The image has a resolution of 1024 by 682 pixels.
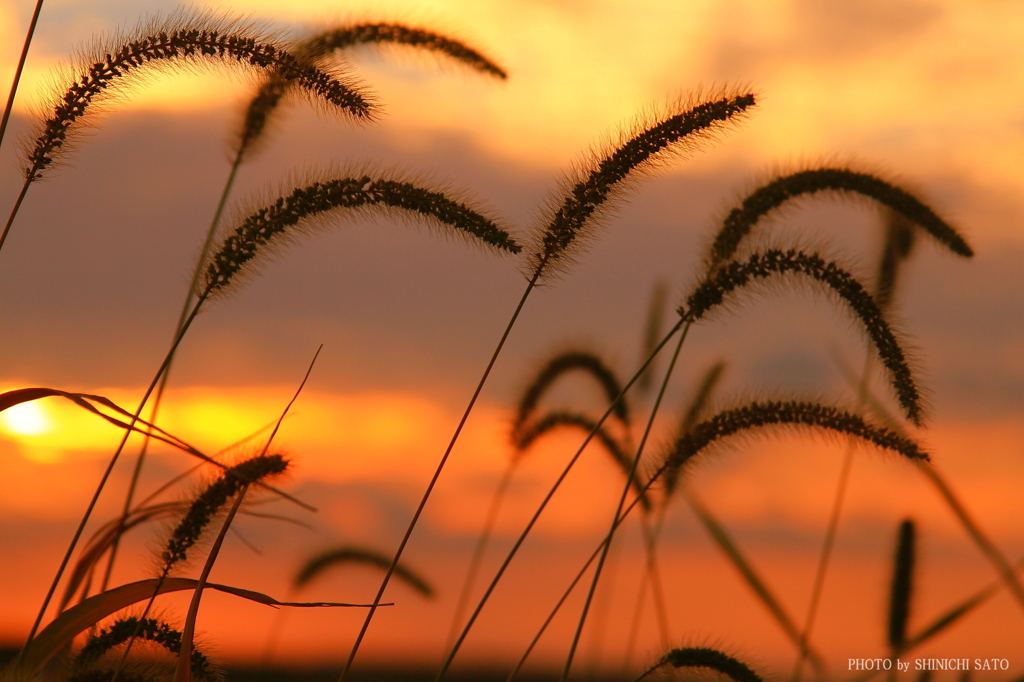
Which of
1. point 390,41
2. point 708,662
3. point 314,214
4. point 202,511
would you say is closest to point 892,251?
point 708,662

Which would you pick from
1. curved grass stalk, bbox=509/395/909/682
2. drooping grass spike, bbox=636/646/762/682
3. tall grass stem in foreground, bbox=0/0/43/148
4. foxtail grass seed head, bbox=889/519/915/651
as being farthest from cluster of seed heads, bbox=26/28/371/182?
foxtail grass seed head, bbox=889/519/915/651

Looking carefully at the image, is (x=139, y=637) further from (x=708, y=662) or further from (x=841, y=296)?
(x=841, y=296)

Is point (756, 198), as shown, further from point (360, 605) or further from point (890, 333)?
point (360, 605)

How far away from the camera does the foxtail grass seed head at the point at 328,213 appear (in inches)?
79.5

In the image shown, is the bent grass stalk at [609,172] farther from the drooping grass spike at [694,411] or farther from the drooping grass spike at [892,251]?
the drooping grass spike at [892,251]

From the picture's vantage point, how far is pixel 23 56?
2.19 m

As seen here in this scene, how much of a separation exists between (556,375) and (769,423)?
1.37 m

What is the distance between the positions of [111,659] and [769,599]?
6.48 feet

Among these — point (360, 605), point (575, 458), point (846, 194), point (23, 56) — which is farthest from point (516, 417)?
point (23, 56)

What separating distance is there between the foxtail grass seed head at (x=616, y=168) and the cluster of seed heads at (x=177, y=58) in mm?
640

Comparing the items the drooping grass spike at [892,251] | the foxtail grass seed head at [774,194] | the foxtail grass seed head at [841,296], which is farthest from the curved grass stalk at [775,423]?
Result: the drooping grass spike at [892,251]

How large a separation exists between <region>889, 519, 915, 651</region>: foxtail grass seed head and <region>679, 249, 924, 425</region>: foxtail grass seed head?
2.56 feet

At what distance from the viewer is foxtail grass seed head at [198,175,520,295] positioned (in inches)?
79.5

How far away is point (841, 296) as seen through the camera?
251 centimetres
